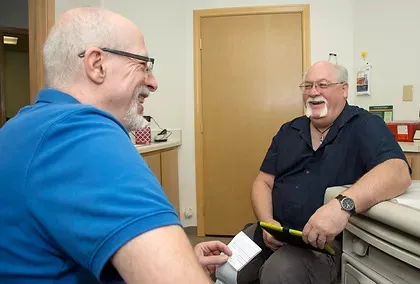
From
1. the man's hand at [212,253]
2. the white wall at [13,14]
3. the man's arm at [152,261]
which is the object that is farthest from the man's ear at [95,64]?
the white wall at [13,14]

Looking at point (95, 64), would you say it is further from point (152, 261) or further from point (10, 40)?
point (10, 40)

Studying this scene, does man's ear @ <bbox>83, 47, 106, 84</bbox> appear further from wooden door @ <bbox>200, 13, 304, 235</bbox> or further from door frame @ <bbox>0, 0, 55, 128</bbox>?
wooden door @ <bbox>200, 13, 304, 235</bbox>

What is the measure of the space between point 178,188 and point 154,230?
9.95ft

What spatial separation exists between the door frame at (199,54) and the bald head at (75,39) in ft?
8.84

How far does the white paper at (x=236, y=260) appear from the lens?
106 cm

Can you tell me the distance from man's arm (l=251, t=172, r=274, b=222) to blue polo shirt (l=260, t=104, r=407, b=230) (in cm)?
3

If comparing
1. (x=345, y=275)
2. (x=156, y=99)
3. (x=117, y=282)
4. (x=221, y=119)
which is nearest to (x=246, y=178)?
(x=221, y=119)

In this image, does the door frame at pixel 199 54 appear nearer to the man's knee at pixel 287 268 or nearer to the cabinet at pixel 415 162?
the cabinet at pixel 415 162

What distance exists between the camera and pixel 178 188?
346 cm

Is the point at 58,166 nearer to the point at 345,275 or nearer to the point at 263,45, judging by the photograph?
the point at 345,275

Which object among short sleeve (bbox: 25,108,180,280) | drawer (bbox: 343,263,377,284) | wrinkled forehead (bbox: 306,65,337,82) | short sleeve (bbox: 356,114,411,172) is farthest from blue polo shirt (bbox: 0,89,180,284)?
wrinkled forehead (bbox: 306,65,337,82)

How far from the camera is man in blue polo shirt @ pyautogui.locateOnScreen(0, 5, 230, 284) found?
17.5 inches

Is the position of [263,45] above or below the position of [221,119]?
above

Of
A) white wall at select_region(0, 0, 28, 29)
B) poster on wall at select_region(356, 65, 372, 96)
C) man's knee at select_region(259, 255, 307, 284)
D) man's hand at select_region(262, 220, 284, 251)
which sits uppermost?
white wall at select_region(0, 0, 28, 29)
